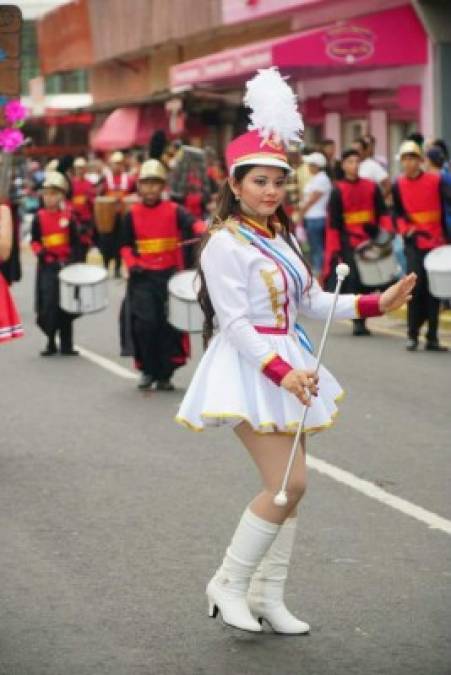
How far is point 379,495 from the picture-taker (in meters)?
9.79

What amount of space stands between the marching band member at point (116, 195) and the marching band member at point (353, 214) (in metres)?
10.0

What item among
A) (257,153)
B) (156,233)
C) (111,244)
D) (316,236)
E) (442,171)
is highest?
(257,153)

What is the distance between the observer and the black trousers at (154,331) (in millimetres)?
14930

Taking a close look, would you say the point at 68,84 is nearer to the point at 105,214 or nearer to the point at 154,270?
the point at 105,214

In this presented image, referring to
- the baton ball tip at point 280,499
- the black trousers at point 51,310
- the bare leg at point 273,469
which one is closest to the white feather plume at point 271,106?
the bare leg at point 273,469

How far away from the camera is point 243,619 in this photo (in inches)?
267

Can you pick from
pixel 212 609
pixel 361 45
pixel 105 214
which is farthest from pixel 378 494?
pixel 105 214

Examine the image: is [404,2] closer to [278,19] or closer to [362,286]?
[278,19]

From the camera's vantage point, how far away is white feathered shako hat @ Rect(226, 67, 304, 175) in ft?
22.1

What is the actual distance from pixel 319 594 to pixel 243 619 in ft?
2.64

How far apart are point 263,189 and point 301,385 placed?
74 cm

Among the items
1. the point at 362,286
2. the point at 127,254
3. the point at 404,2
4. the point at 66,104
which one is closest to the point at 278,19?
the point at 404,2

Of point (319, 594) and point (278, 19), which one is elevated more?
point (278, 19)

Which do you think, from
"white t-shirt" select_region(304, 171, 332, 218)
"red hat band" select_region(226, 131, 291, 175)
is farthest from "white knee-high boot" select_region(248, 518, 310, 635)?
"white t-shirt" select_region(304, 171, 332, 218)
